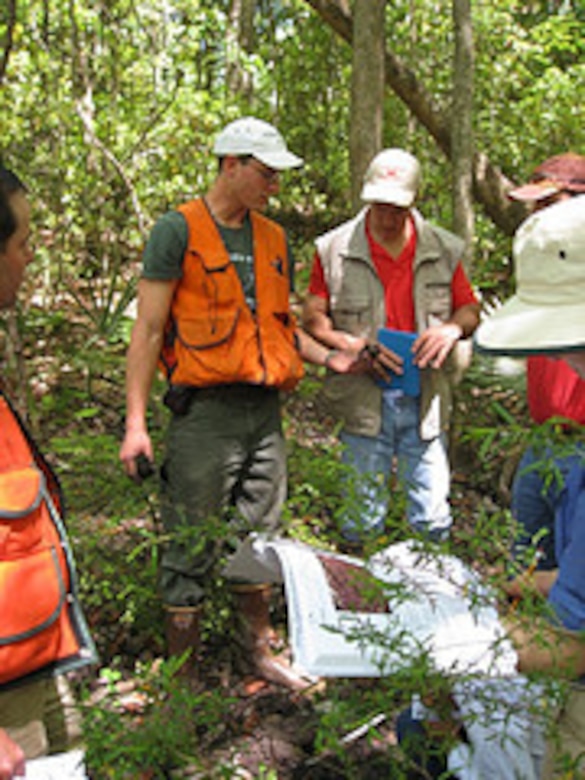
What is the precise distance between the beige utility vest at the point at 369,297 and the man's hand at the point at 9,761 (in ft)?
7.98

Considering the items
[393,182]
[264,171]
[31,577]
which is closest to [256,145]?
[264,171]

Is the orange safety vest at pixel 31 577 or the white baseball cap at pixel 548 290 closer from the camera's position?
the white baseball cap at pixel 548 290

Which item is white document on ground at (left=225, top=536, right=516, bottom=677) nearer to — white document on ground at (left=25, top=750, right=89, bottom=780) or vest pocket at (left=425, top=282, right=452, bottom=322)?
white document on ground at (left=25, top=750, right=89, bottom=780)

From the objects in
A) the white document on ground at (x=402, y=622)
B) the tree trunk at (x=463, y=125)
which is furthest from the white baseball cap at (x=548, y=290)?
the tree trunk at (x=463, y=125)

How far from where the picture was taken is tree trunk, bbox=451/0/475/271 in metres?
5.24

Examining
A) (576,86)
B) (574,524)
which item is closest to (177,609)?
(574,524)

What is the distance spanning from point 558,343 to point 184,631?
228 cm

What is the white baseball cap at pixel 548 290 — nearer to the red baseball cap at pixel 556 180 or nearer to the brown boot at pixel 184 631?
the red baseball cap at pixel 556 180

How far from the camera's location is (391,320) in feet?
12.6

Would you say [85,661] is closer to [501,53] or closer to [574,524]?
[574,524]

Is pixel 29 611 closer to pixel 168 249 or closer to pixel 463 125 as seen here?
pixel 168 249

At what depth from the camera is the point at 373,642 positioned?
1.61m

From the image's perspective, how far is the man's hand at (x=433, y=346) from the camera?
3.60 metres

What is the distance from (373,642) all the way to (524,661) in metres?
0.29
